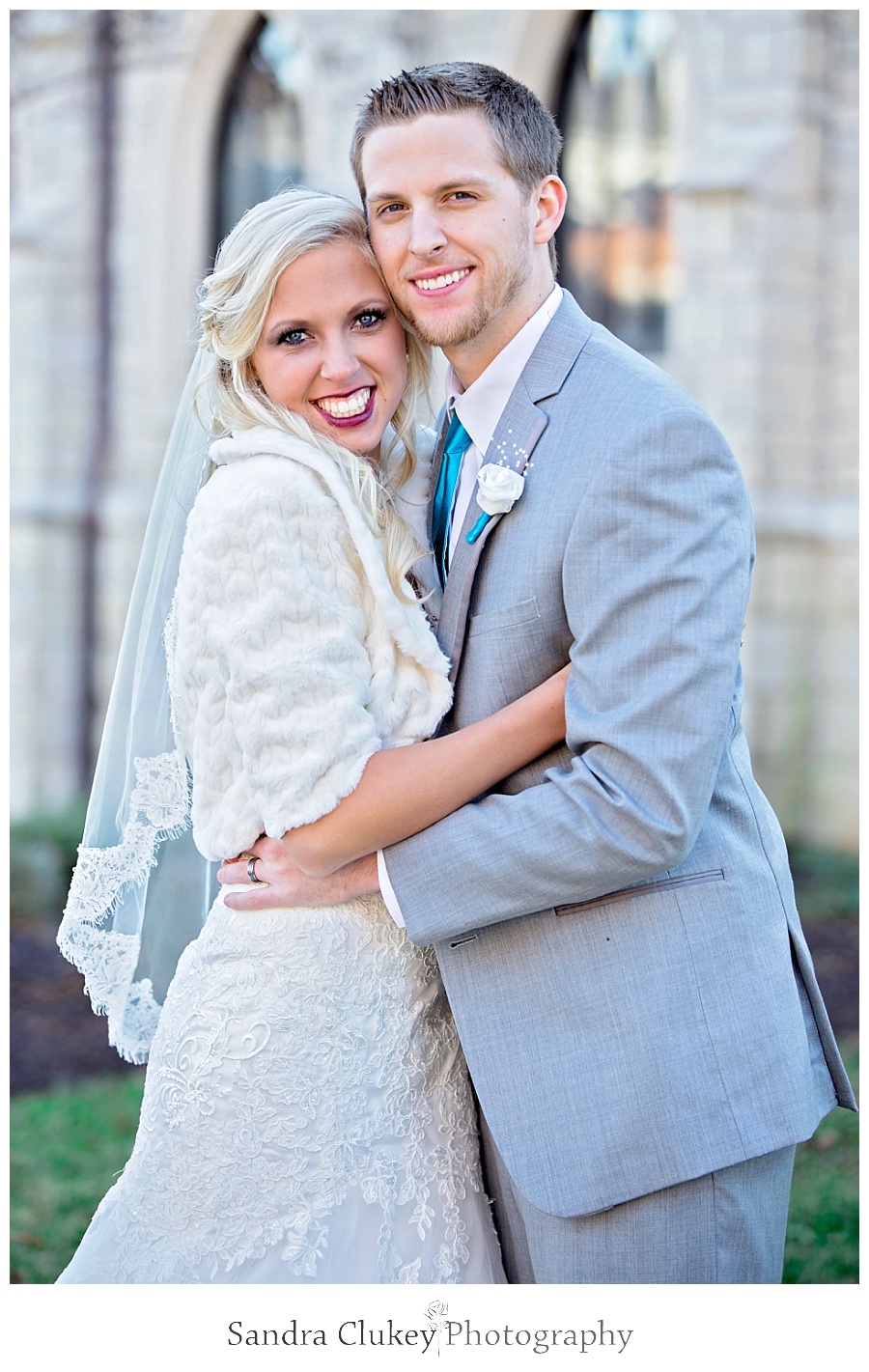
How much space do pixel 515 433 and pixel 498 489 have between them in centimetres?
14

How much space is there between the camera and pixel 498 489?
7.56ft

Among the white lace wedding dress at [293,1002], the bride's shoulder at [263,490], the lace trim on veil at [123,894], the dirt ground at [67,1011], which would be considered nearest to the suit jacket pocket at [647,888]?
the white lace wedding dress at [293,1002]

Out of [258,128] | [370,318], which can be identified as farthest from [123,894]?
[258,128]

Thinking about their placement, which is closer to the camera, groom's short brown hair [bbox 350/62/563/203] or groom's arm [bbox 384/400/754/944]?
groom's arm [bbox 384/400/754/944]

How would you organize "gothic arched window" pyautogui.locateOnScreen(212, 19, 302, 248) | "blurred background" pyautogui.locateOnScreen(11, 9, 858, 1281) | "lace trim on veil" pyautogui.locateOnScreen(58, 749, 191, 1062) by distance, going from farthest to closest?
1. "gothic arched window" pyautogui.locateOnScreen(212, 19, 302, 248)
2. "blurred background" pyautogui.locateOnScreen(11, 9, 858, 1281)
3. "lace trim on veil" pyautogui.locateOnScreen(58, 749, 191, 1062)

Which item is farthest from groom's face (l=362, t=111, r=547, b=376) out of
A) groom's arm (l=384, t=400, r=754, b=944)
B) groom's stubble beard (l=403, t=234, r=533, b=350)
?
groom's arm (l=384, t=400, r=754, b=944)

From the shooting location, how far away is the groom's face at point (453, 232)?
249 centimetres

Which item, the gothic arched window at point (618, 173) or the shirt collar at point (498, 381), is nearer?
the shirt collar at point (498, 381)

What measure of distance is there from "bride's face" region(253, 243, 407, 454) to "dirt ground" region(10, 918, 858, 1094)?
4.69 meters

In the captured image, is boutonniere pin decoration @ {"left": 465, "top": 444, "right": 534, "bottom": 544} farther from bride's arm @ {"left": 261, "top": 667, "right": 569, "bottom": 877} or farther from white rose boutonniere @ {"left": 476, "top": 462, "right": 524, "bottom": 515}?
bride's arm @ {"left": 261, "top": 667, "right": 569, "bottom": 877}

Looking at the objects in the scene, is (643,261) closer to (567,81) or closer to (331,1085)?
(567,81)

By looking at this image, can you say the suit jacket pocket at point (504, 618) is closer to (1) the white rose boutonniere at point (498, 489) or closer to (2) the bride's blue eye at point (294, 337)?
(1) the white rose boutonniere at point (498, 489)

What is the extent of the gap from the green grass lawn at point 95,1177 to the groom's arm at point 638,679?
8.84 ft

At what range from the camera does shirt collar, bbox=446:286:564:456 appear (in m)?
2.51
